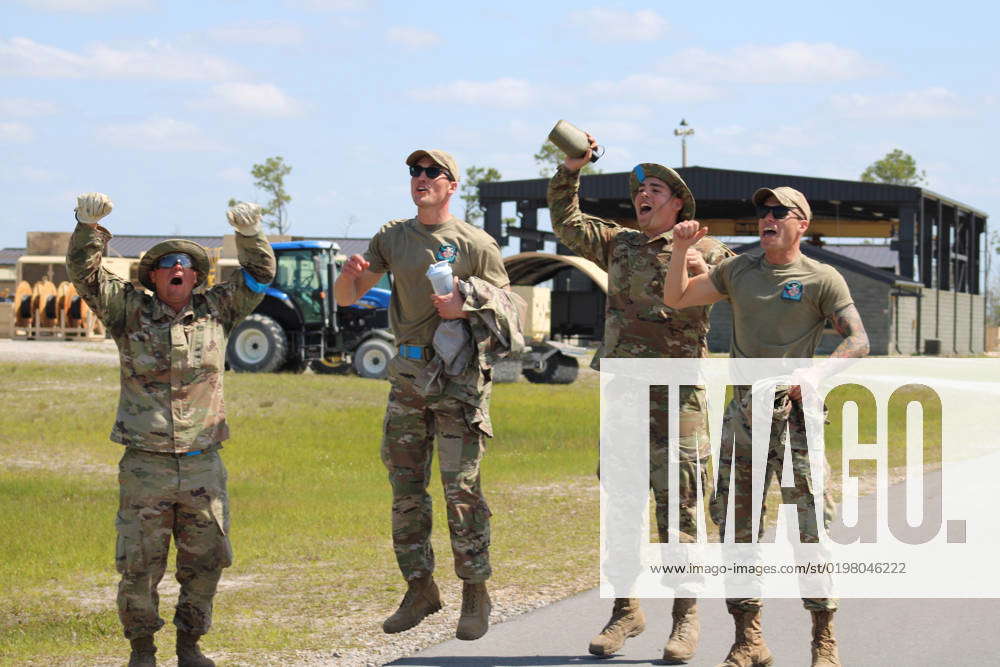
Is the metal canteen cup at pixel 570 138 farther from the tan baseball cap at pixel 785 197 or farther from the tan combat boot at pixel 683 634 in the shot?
the tan combat boot at pixel 683 634

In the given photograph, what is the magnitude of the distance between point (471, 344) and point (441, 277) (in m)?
0.40

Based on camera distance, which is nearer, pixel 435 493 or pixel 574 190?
pixel 574 190

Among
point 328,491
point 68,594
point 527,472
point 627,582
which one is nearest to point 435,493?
point 328,491

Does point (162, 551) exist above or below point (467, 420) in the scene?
below

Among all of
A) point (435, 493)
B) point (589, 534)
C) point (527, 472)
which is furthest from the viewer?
point (527, 472)

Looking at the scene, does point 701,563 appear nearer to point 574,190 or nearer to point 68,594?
point 574,190

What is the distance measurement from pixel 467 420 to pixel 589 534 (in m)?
4.55

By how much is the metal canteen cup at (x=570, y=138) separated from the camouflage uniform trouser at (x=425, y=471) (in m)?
1.31

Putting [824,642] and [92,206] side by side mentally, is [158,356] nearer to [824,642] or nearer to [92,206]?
[92,206]

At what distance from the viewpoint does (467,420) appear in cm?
621

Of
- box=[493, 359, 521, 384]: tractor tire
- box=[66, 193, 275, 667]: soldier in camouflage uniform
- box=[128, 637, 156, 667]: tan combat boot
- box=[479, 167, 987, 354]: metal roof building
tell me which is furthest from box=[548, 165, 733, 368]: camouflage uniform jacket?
box=[479, 167, 987, 354]: metal roof building

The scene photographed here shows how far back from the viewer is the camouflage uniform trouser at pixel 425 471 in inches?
244

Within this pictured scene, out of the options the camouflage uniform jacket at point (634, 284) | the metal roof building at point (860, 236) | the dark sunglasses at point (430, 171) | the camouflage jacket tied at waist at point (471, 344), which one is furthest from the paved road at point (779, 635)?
the metal roof building at point (860, 236)

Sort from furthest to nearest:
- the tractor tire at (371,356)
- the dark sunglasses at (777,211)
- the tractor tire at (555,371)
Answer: the tractor tire at (555,371)
the tractor tire at (371,356)
the dark sunglasses at (777,211)
